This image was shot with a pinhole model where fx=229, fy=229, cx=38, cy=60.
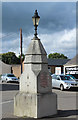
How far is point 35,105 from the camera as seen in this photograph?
812 centimetres

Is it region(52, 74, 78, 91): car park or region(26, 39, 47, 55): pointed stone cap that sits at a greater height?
region(26, 39, 47, 55): pointed stone cap

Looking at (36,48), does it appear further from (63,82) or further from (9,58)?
(9,58)

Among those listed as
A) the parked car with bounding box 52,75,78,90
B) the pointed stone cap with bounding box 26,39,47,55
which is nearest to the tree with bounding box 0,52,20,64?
the parked car with bounding box 52,75,78,90

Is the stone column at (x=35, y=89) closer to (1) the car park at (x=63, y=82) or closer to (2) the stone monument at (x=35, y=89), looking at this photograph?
(2) the stone monument at (x=35, y=89)

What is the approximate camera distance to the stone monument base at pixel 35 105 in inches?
321

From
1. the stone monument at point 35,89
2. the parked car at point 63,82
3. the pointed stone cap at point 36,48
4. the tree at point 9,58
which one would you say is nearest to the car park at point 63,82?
the parked car at point 63,82

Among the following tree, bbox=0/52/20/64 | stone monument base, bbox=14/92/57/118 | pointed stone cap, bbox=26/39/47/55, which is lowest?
stone monument base, bbox=14/92/57/118

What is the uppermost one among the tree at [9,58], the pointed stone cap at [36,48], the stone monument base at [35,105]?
the tree at [9,58]

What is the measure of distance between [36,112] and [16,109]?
3.01 feet

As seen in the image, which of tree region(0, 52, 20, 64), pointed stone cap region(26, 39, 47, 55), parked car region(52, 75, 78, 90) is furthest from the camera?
tree region(0, 52, 20, 64)

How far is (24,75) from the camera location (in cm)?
876

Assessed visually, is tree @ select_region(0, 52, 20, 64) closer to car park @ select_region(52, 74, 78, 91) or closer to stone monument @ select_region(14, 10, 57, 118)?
car park @ select_region(52, 74, 78, 91)

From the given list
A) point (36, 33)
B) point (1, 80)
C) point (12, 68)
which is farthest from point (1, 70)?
point (36, 33)

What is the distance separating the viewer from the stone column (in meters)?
8.23
